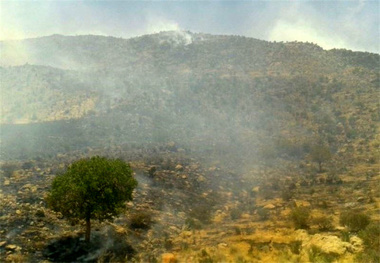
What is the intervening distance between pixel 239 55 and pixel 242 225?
235 feet

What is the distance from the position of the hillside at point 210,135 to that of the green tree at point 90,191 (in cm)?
274

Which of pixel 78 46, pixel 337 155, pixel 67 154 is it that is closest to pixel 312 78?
pixel 337 155

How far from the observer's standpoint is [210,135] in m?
51.6

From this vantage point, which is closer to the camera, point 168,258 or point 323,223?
point 168,258

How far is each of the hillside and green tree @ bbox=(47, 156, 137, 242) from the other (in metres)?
2.74

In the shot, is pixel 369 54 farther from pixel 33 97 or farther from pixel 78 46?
pixel 78 46

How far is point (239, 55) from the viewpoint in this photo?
3477 inches

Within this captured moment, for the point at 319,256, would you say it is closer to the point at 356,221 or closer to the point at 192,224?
the point at 356,221

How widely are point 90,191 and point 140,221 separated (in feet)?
18.5

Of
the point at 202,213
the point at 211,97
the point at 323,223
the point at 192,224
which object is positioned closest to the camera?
the point at 323,223

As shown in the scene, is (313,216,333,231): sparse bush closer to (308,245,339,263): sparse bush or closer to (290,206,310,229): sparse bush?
(290,206,310,229): sparse bush

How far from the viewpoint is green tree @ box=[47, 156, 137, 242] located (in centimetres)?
1678

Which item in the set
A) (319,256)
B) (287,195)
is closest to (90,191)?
(319,256)

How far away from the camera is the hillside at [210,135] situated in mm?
20875
